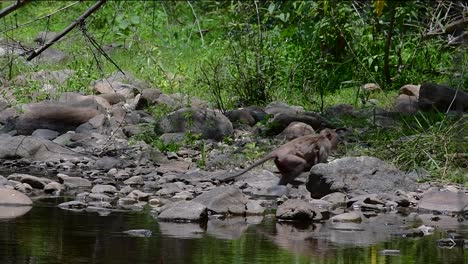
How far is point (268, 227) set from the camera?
23.8 ft

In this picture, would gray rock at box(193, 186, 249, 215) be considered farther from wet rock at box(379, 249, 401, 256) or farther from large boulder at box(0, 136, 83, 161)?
large boulder at box(0, 136, 83, 161)

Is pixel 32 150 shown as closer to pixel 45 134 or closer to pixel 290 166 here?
pixel 45 134

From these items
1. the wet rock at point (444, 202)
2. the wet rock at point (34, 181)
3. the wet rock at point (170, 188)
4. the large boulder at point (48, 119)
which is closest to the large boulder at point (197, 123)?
the large boulder at point (48, 119)

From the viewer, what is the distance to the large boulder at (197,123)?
1145 cm

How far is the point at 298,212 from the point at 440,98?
502cm

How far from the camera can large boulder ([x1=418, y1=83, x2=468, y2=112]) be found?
39.5 ft

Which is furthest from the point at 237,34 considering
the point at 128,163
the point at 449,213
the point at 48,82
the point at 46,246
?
the point at 46,246

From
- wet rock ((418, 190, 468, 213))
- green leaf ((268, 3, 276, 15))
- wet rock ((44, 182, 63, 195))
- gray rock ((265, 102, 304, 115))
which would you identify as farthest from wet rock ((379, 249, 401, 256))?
green leaf ((268, 3, 276, 15))

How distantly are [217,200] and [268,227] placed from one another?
2.14 ft

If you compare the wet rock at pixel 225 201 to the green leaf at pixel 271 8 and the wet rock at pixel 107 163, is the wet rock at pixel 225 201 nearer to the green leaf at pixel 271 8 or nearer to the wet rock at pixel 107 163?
the wet rock at pixel 107 163

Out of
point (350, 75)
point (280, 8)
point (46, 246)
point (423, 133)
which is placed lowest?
point (46, 246)

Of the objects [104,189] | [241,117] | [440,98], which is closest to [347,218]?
[104,189]

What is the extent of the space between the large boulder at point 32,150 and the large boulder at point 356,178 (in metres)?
2.96

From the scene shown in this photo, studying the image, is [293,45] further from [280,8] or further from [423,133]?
[423,133]
